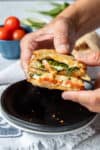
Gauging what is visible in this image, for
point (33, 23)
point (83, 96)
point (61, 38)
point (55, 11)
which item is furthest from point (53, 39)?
point (55, 11)

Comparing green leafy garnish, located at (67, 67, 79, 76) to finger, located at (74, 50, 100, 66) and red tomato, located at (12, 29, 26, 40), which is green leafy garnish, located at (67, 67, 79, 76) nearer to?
finger, located at (74, 50, 100, 66)

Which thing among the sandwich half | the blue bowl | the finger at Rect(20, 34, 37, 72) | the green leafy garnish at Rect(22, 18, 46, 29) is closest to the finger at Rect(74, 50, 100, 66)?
the sandwich half

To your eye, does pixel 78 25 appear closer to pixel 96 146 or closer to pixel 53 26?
pixel 53 26

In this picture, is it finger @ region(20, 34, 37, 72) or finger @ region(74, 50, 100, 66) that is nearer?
finger @ region(74, 50, 100, 66)

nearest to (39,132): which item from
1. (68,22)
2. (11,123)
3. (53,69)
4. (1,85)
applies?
(11,123)

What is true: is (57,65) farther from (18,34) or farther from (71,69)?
(18,34)
